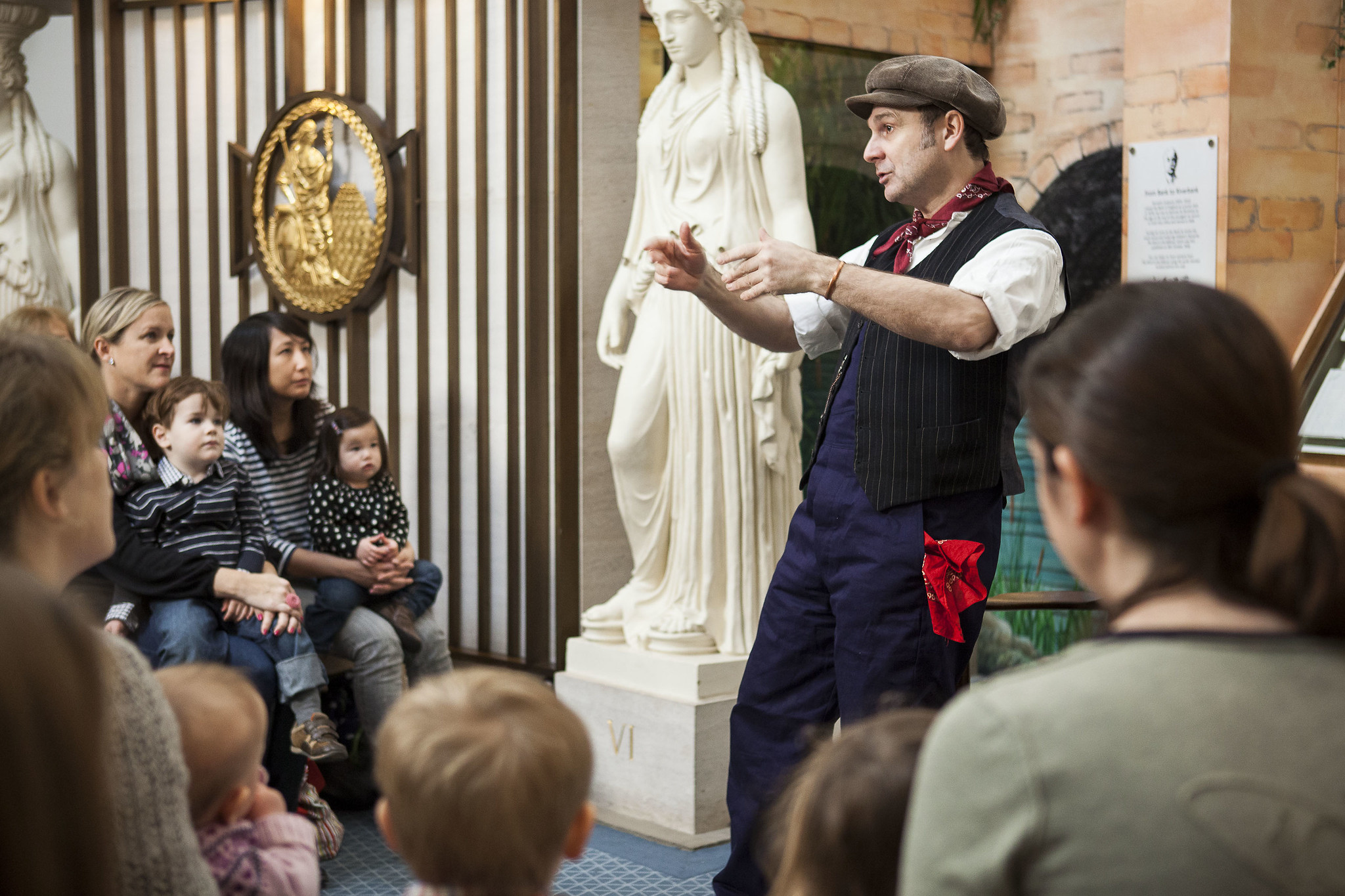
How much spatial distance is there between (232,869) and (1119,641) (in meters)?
1.02

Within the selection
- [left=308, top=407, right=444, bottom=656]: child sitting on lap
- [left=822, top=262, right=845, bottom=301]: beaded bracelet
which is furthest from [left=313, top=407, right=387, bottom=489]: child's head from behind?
[left=822, top=262, right=845, bottom=301]: beaded bracelet

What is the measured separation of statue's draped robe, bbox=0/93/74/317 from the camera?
549 centimetres

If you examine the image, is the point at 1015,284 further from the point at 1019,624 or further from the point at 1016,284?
the point at 1019,624

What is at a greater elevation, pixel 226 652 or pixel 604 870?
pixel 226 652

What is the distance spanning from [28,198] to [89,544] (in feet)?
15.3

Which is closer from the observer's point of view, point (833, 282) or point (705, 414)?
point (833, 282)

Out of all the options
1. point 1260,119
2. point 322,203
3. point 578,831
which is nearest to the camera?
point 578,831

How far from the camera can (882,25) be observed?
5590mm

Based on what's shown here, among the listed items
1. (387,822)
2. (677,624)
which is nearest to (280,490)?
(677,624)

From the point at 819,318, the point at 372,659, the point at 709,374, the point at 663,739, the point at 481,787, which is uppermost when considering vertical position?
the point at 819,318

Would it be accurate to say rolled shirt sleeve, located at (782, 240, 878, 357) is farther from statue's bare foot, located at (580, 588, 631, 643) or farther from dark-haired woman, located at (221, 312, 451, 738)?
dark-haired woman, located at (221, 312, 451, 738)

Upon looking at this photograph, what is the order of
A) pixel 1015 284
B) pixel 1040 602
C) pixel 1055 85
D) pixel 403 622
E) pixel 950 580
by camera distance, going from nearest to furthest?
1. pixel 1015 284
2. pixel 950 580
3. pixel 1040 602
4. pixel 403 622
5. pixel 1055 85

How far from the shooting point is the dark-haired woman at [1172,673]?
98 centimetres

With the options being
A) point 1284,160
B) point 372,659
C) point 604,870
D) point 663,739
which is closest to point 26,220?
point 372,659
